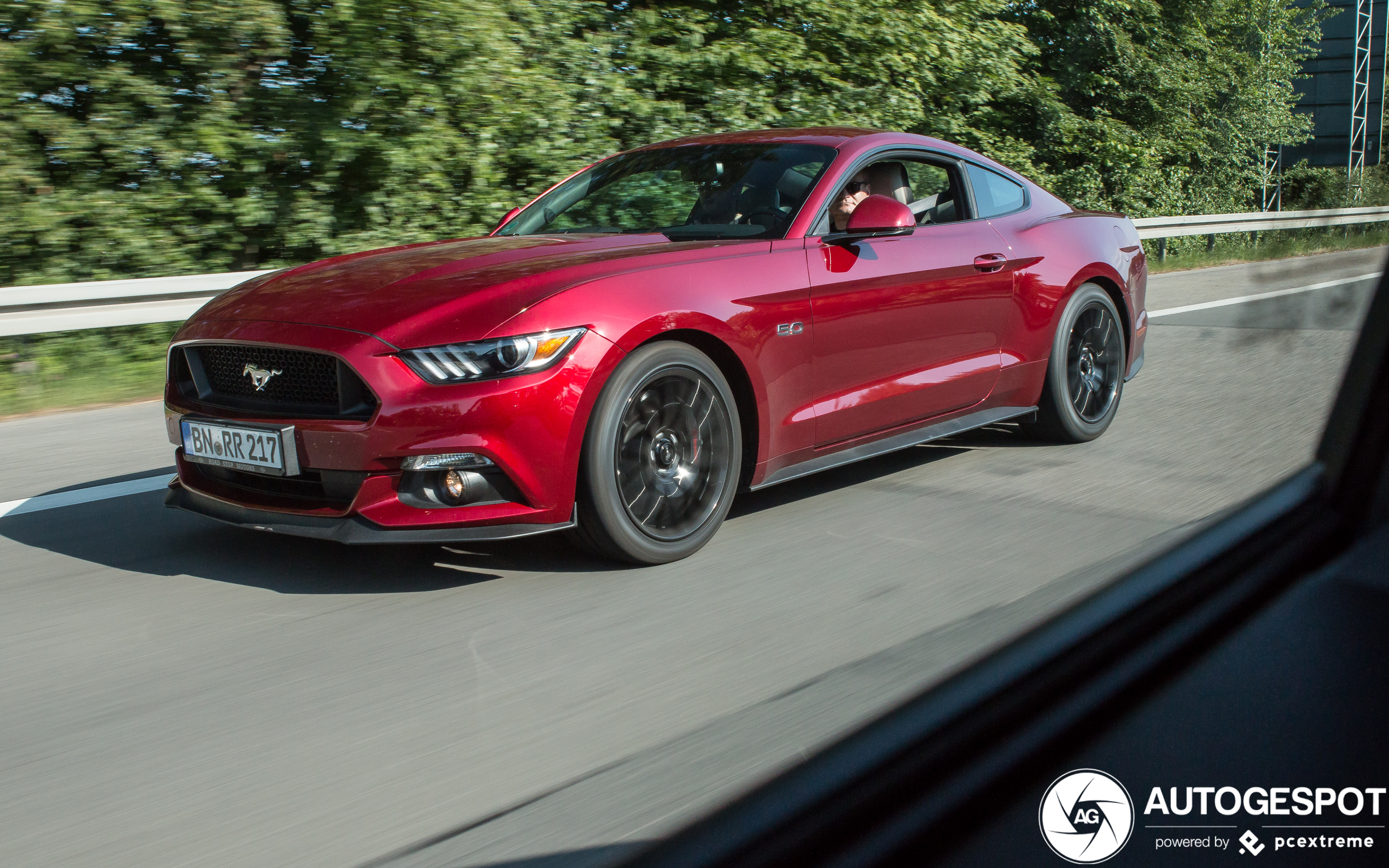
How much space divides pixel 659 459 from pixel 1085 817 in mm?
2546

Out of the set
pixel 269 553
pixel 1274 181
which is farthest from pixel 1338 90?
pixel 269 553

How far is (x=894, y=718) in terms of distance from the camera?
5.39ft

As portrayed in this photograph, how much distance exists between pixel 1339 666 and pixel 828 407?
107 inches

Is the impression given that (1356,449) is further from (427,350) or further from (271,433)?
(271,433)

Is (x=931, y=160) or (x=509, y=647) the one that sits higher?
(x=931, y=160)

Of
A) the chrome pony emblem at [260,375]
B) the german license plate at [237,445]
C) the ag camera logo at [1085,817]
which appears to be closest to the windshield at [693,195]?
the chrome pony emblem at [260,375]

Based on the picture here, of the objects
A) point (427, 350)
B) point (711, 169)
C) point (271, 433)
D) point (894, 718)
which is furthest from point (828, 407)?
point (894, 718)

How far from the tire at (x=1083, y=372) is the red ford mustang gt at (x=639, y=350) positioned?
0.09 ft

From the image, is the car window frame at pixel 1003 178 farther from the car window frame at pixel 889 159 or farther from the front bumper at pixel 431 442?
the front bumper at pixel 431 442

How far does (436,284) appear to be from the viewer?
3.78 metres

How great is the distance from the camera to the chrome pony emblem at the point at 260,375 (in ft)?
12.3

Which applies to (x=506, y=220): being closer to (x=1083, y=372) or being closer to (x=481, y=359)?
(x=481, y=359)

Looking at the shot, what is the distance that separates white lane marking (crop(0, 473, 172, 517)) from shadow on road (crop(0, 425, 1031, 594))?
2.9 inches

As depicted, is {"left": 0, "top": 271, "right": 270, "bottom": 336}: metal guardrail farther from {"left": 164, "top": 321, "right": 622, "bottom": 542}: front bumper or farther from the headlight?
the headlight
